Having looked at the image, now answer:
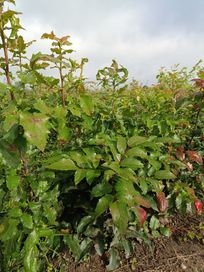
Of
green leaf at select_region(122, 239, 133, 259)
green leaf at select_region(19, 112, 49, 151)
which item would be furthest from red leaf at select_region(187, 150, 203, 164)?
green leaf at select_region(19, 112, 49, 151)

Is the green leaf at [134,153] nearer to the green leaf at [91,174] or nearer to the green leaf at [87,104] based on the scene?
the green leaf at [91,174]

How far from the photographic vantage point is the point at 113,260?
236 centimetres

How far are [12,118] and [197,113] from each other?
1536 mm

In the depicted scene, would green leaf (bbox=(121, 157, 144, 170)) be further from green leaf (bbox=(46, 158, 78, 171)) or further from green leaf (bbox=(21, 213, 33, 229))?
green leaf (bbox=(21, 213, 33, 229))

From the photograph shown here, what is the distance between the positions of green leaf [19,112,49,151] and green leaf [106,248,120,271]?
4.03ft

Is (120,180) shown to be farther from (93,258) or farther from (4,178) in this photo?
(93,258)

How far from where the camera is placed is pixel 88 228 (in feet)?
7.45

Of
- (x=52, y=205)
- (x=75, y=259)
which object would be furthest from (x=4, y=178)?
(x=75, y=259)

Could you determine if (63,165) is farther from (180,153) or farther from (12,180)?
(180,153)

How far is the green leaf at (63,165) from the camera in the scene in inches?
72.9

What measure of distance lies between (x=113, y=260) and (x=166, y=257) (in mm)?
414

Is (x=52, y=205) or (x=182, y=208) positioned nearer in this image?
(x=52, y=205)

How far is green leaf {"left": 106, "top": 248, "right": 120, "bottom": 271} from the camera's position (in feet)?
7.70

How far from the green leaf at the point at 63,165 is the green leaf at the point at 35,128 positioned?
0.41 meters
